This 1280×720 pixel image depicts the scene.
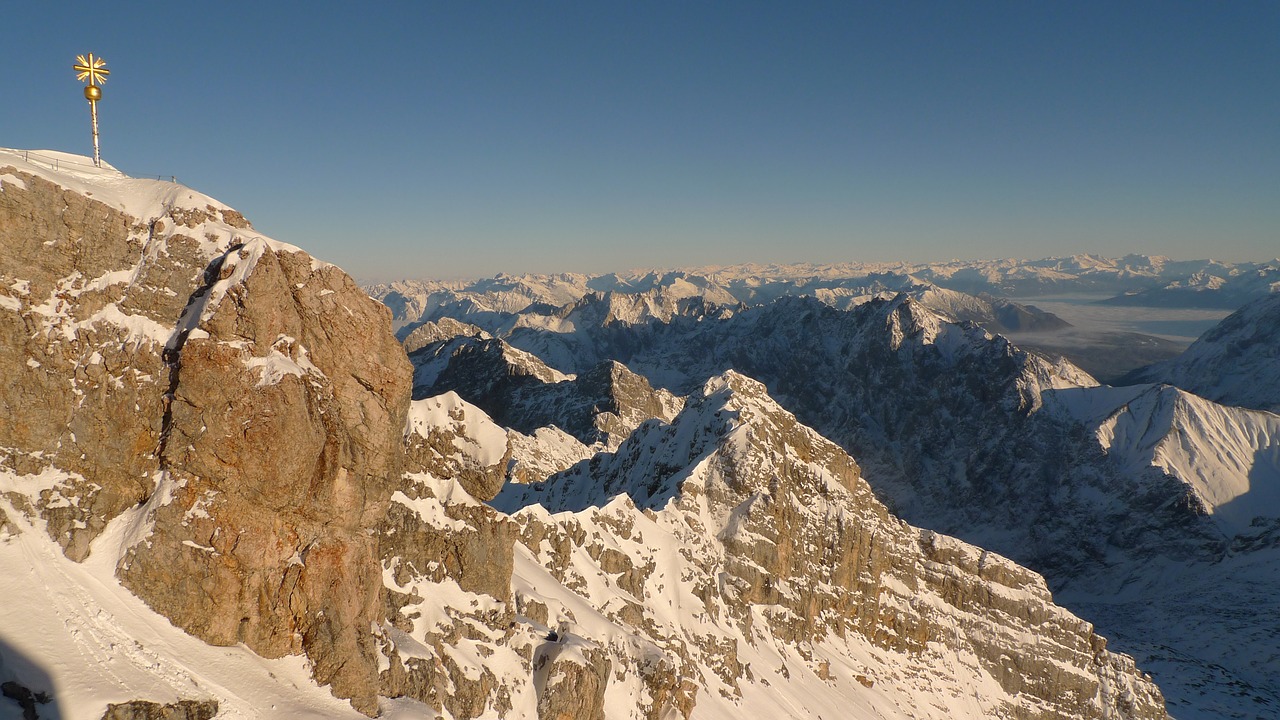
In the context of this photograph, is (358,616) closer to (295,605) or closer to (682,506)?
(295,605)

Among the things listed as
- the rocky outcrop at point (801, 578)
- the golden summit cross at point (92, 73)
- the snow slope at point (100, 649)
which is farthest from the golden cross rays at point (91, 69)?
the rocky outcrop at point (801, 578)

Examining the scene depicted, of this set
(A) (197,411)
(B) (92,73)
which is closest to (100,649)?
(A) (197,411)

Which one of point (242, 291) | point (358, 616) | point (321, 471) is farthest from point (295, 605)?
point (242, 291)

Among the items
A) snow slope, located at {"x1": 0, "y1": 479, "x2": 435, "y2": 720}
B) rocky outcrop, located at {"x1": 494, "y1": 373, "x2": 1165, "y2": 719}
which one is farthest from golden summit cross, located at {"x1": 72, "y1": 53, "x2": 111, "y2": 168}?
rocky outcrop, located at {"x1": 494, "y1": 373, "x2": 1165, "y2": 719}

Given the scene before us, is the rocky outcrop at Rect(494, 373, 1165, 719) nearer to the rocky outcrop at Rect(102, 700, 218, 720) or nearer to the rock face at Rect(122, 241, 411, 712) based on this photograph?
the rock face at Rect(122, 241, 411, 712)

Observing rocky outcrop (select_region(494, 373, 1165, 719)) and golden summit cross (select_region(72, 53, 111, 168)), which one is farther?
rocky outcrop (select_region(494, 373, 1165, 719))

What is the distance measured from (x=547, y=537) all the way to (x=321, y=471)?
4196 cm

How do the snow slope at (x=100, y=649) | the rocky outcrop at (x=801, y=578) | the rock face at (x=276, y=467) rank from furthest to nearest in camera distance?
the rocky outcrop at (x=801, y=578) < the rock face at (x=276, y=467) < the snow slope at (x=100, y=649)

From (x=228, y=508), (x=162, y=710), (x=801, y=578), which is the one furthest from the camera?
(x=801, y=578)

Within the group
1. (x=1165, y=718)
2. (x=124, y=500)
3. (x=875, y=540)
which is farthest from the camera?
(x=1165, y=718)

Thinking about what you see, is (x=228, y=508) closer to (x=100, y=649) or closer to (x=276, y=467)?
(x=276, y=467)

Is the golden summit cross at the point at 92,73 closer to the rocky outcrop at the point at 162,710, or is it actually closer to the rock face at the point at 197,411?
the rock face at the point at 197,411

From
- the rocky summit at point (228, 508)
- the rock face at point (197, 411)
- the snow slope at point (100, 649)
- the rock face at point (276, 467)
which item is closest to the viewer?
the snow slope at point (100, 649)

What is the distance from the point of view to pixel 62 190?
105 feet
